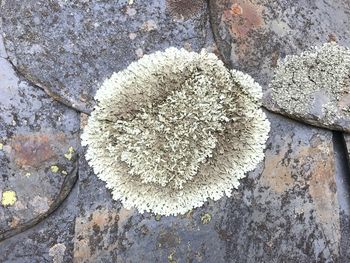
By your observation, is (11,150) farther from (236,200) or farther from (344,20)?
(344,20)

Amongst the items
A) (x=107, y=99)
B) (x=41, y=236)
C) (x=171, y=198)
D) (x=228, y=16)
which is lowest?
(x=41, y=236)

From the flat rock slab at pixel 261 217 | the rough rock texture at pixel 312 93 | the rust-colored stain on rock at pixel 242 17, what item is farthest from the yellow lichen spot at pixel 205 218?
the rust-colored stain on rock at pixel 242 17

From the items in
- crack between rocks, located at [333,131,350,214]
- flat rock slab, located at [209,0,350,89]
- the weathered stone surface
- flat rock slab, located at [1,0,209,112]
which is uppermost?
flat rock slab, located at [209,0,350,89]

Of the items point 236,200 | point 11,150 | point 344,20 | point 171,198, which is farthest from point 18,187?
point 344,20

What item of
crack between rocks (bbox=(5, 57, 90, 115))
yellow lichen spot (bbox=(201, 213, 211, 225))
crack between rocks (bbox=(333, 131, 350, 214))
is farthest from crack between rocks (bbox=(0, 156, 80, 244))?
crack between rocks (bbox=(333, 131, 350, 214))

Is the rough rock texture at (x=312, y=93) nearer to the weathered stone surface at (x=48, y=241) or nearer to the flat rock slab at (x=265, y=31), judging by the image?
the flat rock slab at (x=265, y=31)

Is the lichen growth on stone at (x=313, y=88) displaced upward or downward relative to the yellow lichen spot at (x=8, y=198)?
upward

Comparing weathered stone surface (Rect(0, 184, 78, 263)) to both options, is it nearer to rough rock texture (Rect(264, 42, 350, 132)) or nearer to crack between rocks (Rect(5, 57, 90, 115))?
crack between rocks (Rect(5, 57, 90, 115))
